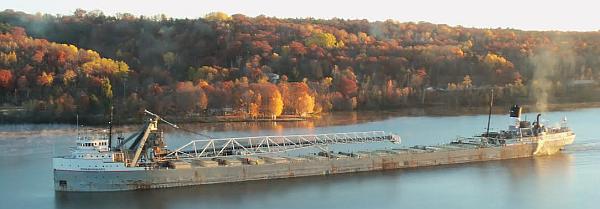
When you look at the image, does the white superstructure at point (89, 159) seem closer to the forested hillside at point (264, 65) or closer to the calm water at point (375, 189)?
the calm water at point (375, 189)

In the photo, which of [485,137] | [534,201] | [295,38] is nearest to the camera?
[534,201]

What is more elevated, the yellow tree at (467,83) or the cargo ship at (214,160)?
the yellow tree at (467,83)

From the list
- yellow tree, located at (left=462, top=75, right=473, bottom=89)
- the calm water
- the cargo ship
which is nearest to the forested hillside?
yellow tree, located at (left=462, top=75, right=473, bottom=89)

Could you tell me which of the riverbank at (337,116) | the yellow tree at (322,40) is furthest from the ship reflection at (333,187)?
the yellow tree at (322,40)

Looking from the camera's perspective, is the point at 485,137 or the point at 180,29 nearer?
the point at 485,137

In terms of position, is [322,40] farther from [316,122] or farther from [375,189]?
[375,189]

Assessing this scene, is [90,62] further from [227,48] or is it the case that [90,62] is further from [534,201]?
[534,201]

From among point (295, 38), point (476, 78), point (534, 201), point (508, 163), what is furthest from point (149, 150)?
point (295, 38)

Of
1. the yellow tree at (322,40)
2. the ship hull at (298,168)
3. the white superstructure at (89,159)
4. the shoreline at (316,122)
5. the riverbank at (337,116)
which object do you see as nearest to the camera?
the white superstructure at (89,159)
